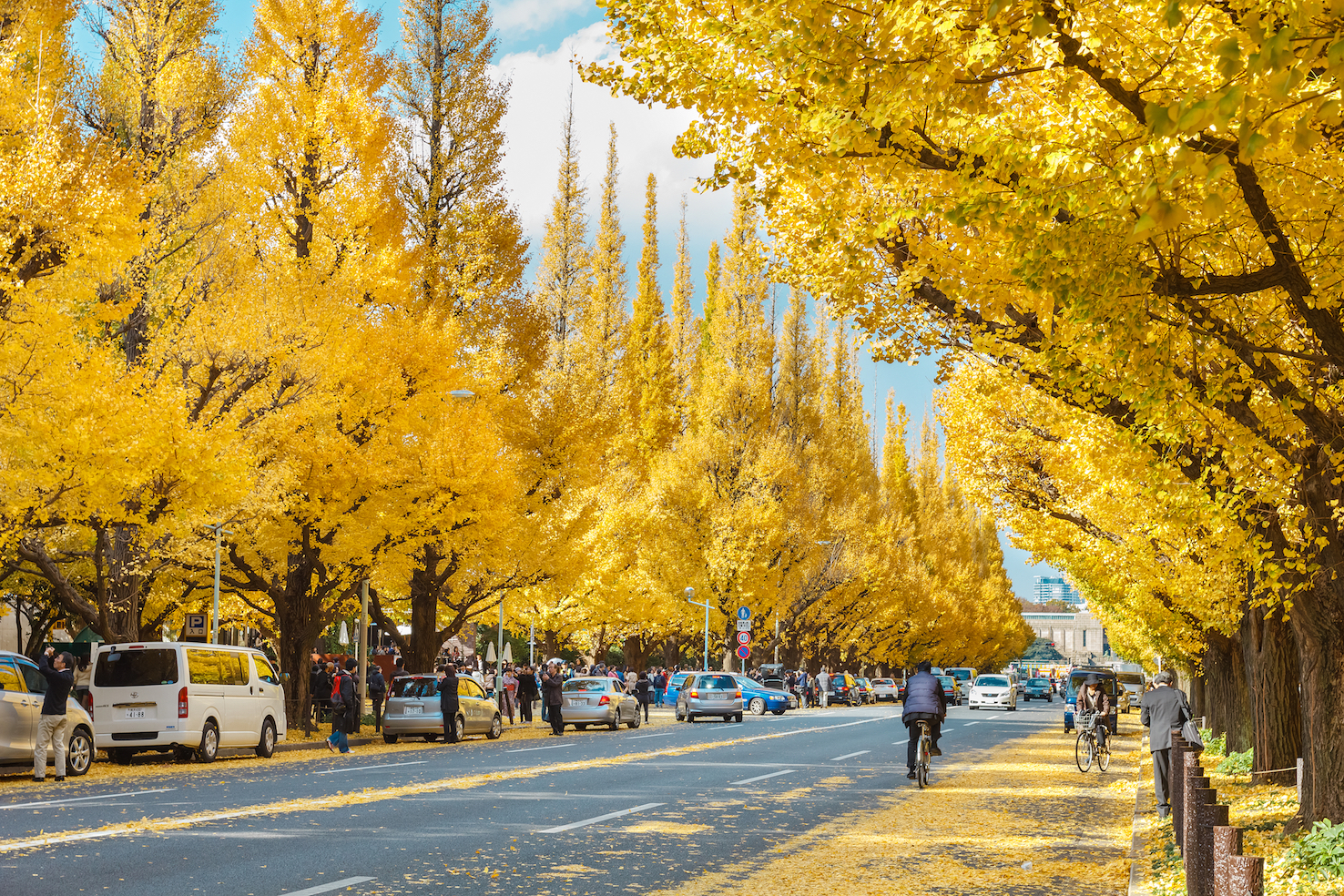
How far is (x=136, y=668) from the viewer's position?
20828 millimetres

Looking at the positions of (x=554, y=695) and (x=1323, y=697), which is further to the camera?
(x=554, y=695)

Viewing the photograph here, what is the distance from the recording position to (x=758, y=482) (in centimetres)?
5097

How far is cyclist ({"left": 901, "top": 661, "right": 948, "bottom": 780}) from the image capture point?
1802cm

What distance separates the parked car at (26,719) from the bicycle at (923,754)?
1164 centimetres

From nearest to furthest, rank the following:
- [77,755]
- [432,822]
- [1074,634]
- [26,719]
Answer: [432,822] < [26,719] < [77,755] < [1074,634]

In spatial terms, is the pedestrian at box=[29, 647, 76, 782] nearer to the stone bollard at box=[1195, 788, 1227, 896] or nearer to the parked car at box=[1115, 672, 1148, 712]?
the stone bollard at box=[1195, 788, 1227, 896]

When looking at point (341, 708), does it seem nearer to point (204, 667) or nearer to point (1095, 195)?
point (204, 667)

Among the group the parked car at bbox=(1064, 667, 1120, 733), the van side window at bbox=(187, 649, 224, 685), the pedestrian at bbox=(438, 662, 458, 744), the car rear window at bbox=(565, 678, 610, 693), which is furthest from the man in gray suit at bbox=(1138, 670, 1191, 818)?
the parked car at bbox=(1064, 667, 1120, 733)

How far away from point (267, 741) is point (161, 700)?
2.90 m

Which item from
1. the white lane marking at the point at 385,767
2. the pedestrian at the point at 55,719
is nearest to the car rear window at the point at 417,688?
the white lane marking at the point at 385,767

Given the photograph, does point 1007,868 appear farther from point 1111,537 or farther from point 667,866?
point 1111,537

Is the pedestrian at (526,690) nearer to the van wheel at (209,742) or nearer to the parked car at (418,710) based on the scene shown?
the parked car at (418,710)

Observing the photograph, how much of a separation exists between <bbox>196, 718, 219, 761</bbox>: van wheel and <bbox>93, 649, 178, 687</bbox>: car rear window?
1048 mm

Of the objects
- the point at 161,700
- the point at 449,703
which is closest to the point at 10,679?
the point at 161,700
